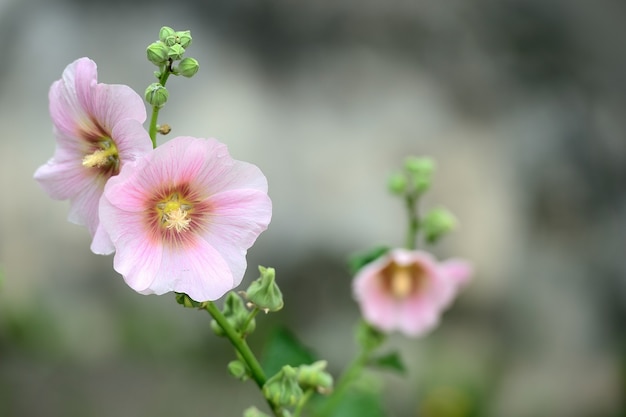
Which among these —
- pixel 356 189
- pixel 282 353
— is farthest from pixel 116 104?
Answer: pixel 356 189

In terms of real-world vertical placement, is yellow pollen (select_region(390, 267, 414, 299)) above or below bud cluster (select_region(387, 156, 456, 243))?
below

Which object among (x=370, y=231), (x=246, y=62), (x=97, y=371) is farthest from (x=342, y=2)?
(x=97, y=371)

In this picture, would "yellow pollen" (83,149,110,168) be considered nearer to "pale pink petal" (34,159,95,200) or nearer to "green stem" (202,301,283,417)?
"pale pink petal" (34,159,95,200)

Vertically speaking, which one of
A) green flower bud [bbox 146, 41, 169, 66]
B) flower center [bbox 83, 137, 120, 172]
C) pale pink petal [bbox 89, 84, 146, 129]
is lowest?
flower center [bbox 83, 137, 120, 172]

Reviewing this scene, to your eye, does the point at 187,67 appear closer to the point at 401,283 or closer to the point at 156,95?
the point at 156,95

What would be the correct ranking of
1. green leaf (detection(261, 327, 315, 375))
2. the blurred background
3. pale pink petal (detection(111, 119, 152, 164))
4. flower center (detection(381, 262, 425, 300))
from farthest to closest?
the blurred background, flower center (detection(381, 262, 425, 300)), green leaf (detection(261, 327, 315, 375)), pale pink petal (detection(111, 119, 152, 164))

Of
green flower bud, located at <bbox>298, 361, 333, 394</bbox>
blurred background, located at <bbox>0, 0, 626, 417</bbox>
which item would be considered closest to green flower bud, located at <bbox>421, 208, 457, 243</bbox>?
green flower bud, located at <bbox>298, 361, 333, 394</bbox>

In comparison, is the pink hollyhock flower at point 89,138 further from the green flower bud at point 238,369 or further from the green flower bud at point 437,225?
the green flower bud at point 437,225

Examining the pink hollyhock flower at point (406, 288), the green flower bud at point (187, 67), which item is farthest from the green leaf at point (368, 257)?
the green flower bud at point (187, 67)
